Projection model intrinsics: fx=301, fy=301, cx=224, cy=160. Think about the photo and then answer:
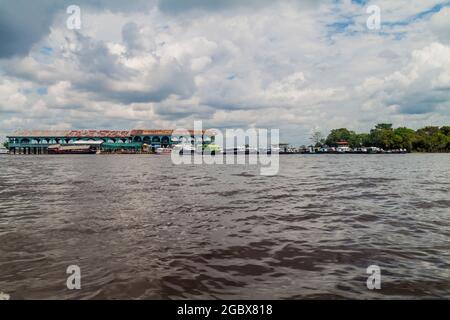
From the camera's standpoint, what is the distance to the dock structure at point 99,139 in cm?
12888

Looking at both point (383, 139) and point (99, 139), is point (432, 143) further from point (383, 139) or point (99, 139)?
point (99, 139)

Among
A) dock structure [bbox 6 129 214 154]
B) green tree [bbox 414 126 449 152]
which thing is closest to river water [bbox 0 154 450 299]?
dock structure [bbox 6 129 214 154]

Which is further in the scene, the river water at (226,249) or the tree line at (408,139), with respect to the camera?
the tree line at (408,139)

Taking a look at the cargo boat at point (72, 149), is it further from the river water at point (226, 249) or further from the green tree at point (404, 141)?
the green tree at point (404, 141)

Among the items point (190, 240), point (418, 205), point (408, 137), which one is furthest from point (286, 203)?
point (408, 137)

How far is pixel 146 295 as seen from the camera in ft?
15.7

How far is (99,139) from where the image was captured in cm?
13225

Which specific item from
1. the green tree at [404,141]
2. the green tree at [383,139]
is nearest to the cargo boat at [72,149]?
the green tree at [383,139]

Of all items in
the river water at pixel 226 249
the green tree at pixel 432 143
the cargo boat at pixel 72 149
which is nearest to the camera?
the river water at pixel 226 249

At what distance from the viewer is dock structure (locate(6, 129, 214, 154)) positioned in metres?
129

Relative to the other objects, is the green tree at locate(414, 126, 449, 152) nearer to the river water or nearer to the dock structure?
the dock structure

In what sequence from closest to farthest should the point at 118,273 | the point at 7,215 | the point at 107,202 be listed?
the point at 118,273 < the point at 7,215 < the point at 107,202

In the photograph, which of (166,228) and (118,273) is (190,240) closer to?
(166,228)

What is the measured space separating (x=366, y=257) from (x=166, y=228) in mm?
5352
